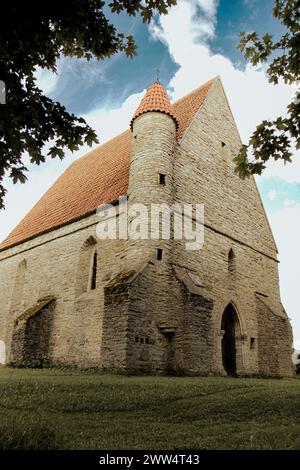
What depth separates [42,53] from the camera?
628 centimetres

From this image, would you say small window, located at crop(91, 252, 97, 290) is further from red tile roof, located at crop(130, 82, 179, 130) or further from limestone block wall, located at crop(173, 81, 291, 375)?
red tile roof, located at crop(130, 82, 179, 130)

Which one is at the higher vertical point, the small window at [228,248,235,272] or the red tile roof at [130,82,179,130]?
the red tile roof at [130,82,179,130]

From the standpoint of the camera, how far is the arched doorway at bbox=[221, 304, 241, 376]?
1633 cm

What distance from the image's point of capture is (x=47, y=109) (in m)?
6.51

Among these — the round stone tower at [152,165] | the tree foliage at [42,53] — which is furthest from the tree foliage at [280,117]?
the round stone tower at [152,165]

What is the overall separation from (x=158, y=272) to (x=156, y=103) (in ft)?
23.1

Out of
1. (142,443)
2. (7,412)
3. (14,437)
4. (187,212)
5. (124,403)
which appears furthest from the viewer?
(187,212)

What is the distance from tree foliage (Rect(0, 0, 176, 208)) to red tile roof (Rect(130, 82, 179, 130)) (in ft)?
28.0

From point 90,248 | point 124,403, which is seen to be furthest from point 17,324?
point 124,403

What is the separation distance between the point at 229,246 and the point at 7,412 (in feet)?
40.5

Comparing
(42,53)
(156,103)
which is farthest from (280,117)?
(156,103)

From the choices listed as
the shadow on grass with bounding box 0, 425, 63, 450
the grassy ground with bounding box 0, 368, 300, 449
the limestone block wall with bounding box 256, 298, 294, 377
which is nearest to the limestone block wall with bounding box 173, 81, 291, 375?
the limestone block wall with bounding box 256, 298, 294, 377

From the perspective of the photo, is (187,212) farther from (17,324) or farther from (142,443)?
(142,443)
